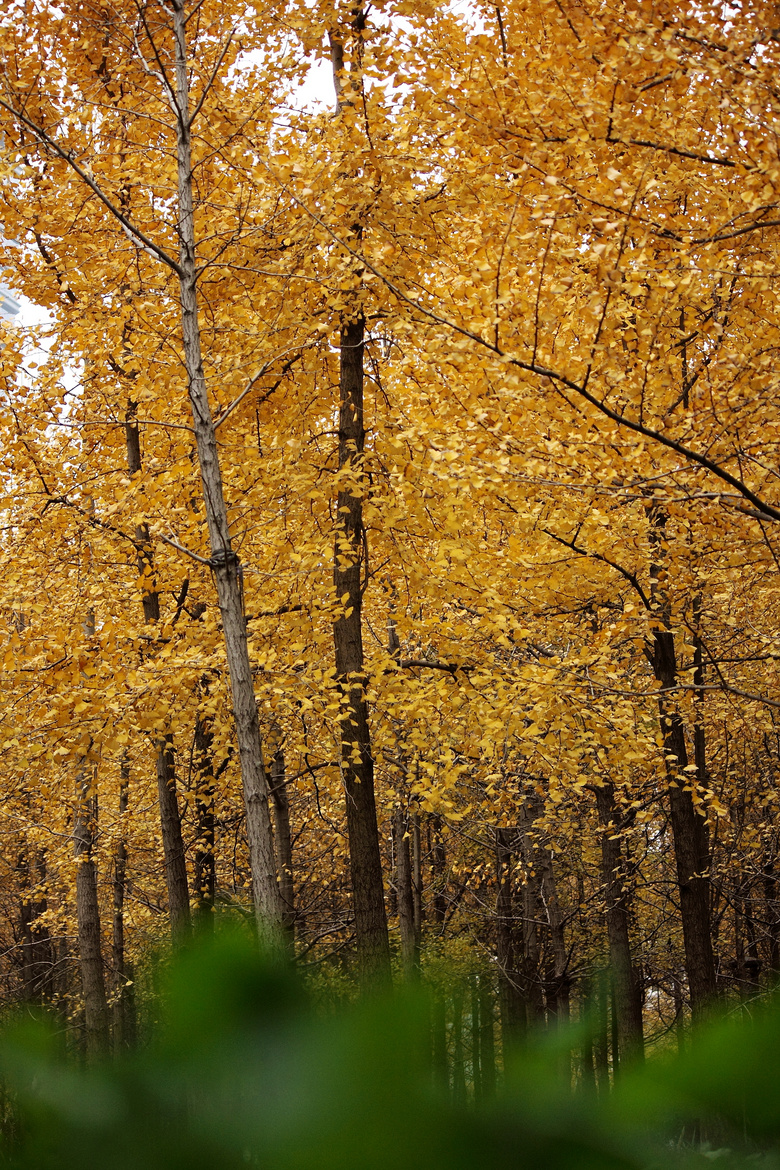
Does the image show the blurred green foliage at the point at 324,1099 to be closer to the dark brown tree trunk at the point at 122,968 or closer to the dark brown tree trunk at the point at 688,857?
the dark brown tree trunk at the point at 122,968

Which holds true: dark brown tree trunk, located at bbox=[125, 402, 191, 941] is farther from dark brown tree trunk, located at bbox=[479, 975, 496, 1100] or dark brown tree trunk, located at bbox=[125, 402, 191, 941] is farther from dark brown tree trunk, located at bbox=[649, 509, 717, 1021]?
dark brown tree trunk, located at bbox=[479, 975, 496, 1100]

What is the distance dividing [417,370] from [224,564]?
9.54ft

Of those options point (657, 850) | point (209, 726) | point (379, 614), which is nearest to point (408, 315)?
point (209, 726)

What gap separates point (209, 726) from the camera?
31.7ft

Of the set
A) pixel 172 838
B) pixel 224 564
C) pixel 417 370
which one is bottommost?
pixel 172 838

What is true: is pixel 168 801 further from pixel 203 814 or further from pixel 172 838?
pixel 203 814

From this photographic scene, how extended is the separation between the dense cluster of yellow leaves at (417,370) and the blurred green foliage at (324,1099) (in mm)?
3936

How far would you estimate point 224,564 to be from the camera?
6109mm

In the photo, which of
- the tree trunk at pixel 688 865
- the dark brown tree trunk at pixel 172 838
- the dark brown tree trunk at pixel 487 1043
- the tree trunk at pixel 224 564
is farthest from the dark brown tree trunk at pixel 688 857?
the dark brown tree trunk at pixel 487 1043

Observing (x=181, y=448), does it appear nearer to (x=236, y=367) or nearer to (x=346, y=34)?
(x=236, y=367)

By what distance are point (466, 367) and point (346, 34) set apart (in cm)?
319

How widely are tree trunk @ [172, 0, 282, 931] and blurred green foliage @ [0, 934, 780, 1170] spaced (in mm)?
→ 5359

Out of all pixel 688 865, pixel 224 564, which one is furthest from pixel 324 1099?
pixel 688 865

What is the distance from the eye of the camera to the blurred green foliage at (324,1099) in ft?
2.25
